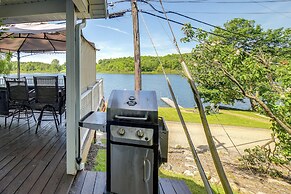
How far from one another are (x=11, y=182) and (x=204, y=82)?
206 inches

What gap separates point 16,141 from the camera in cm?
382

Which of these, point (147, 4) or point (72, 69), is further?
point (147, 4)

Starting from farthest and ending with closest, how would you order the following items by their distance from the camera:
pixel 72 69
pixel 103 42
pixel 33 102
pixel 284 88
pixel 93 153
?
1. pixel 103 42
2. pixel 93 153
3. pixel 33 102
4. pixel 284 88
5. pixel 72 69

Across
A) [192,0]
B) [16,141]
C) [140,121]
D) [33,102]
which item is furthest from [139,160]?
[192,0]

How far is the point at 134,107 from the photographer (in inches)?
80.4

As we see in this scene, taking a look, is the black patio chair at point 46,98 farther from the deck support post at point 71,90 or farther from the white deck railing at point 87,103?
the deck support post at point 71,90

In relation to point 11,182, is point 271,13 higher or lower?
higher

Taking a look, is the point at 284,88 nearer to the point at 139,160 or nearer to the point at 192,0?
the point at 139,160

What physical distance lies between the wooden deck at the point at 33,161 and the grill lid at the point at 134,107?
1.16m

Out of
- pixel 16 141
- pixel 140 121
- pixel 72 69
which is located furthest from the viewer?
pixel 16 141

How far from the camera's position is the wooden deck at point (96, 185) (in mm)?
2453

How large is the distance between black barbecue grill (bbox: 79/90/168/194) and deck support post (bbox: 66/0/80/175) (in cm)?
88


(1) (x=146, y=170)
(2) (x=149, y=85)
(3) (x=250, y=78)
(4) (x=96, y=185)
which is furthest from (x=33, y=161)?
(2) (x=149, y=85)

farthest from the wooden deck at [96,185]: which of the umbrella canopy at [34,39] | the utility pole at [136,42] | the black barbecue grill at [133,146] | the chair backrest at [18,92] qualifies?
the utility pole at [136,42]
